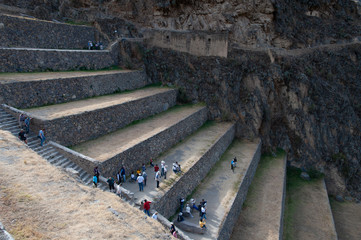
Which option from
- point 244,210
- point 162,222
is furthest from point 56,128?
point 244,210

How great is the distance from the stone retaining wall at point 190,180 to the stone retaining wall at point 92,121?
4.65 m

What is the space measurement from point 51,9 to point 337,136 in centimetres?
2672

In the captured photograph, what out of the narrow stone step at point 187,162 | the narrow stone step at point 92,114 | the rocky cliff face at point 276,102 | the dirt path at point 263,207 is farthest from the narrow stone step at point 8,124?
the rocky cliff face at point 276,102

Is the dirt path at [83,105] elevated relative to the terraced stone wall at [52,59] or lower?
lower

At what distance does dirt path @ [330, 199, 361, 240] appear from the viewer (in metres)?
15.6

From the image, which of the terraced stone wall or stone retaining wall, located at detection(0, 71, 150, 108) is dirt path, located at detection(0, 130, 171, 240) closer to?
stone retaining wall, located at detection(0, 71, 150, 108)

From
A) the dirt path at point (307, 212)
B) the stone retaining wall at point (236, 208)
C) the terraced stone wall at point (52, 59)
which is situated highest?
the terraced stone wall at point (52, 59)

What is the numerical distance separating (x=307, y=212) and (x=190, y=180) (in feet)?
26.1

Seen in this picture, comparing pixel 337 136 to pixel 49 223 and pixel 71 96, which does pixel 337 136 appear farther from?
pixel 49 223

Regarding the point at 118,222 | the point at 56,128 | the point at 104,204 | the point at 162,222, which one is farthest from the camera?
the point at 56,128

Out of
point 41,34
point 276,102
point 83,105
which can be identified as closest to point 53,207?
point 83,105

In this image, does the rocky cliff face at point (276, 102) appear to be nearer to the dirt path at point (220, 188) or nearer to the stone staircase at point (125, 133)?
the stone staircase at point (125, 133)

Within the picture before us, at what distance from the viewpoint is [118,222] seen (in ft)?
23.1

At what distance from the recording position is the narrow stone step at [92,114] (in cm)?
1166
